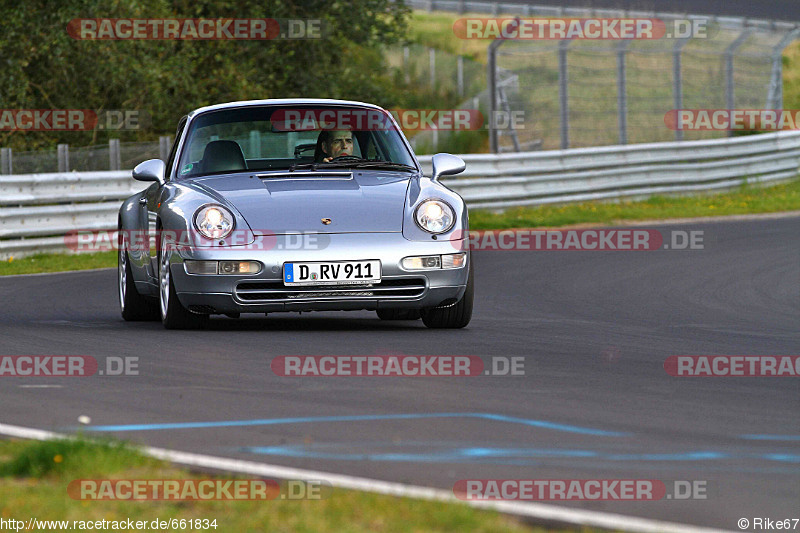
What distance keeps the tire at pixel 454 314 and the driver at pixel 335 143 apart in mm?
1327

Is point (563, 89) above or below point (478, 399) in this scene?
above

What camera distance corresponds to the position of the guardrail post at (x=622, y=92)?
78.8 ft

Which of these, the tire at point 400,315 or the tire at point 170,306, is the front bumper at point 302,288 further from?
the tire at point 400,315

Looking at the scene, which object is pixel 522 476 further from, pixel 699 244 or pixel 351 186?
pixel 699 244

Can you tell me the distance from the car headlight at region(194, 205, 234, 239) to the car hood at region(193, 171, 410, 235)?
10 centimetres

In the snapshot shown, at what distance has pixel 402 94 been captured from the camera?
1414 inches

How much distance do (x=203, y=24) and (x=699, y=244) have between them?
1228 cm

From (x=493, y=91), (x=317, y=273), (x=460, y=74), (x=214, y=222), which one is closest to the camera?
(x=317, y=273)

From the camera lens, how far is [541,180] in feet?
73.7

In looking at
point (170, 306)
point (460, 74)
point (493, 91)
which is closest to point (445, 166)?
point (170, 306)

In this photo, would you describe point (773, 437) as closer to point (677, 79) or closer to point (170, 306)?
point (170, 306)

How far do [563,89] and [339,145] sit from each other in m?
14.3

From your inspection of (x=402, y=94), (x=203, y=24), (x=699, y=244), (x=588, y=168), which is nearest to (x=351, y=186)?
(x=699, y=244)

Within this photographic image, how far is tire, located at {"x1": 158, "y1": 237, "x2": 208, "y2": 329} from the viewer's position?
8.68 metres
